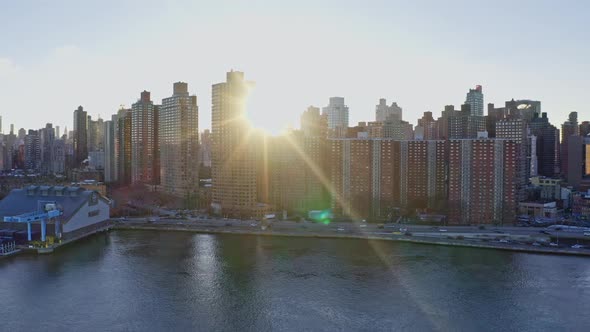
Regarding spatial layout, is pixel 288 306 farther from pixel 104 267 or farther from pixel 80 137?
pixel 80 137

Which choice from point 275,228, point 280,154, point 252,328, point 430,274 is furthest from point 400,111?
point 252,328

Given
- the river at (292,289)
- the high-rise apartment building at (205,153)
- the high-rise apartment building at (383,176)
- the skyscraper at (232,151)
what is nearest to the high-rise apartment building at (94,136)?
the high-rise apartment building at (205,153)

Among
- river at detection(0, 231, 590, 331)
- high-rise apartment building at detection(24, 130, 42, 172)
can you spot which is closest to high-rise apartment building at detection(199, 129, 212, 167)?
high-rise apartment building at detection(24, 130, 42, 172)

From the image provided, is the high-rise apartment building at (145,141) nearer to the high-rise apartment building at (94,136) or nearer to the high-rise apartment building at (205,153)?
the high-rise apartment building at (205,153)

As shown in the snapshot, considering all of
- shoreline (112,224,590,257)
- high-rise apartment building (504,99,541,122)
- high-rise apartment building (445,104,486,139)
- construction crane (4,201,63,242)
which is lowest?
shoreline (112,224,590,257)

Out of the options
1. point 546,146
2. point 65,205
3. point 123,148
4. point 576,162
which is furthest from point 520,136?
point 123,148

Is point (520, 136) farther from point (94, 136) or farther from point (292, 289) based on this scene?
point (94, 136)

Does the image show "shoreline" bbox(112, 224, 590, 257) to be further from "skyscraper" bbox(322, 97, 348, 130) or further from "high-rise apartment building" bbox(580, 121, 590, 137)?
"skyscraper" bbox(322, 97, 348, 130)
